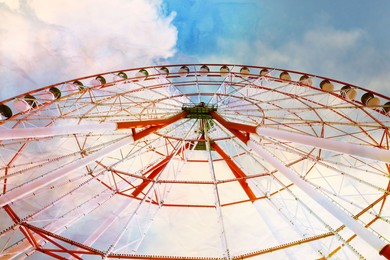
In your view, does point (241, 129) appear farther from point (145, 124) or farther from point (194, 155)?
point (194, 155)

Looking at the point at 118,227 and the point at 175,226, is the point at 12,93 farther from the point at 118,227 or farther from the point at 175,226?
the point at 175,226

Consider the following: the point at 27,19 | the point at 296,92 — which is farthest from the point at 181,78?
the point at 27,19

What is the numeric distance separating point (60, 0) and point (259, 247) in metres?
36.1

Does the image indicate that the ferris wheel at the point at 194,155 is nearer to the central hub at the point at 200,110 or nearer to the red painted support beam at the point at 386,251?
the central hub at the point at 200,110

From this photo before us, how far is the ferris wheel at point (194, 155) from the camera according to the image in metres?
16.4

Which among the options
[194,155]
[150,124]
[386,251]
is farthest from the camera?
[194,155]

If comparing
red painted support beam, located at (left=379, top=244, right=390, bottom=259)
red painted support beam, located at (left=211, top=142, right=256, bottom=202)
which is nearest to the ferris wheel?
red painted support beam, located at (left=211, top=142, right=256, bottom=202)

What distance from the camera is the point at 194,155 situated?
28.9 m

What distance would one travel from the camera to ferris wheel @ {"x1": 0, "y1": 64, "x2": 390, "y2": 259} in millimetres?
16391

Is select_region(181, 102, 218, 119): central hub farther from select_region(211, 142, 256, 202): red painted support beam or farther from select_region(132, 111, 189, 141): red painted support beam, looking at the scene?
select_region(211, 142, 256, 202): red painted support beam

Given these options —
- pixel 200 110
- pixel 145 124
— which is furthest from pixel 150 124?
pixel 200 110

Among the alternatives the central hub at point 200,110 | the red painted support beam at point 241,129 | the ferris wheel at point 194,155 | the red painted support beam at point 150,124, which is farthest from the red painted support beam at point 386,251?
the central hub at point 200,110

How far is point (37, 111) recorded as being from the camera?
1858 cm

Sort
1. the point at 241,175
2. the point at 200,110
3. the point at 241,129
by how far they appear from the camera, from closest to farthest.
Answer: the point at 241,129
the point at 241,175
the point at 200,110
